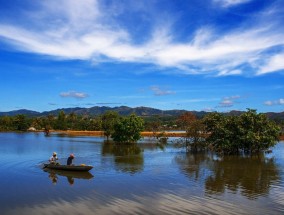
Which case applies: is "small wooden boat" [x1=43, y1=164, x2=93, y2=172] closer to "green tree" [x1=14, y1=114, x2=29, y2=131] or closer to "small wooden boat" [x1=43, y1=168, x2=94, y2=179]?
"small wooden boat" [x1=43, y1=168, x2=94, y2=179]

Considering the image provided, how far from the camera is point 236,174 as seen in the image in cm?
3925

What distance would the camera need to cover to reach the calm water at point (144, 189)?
23.8m

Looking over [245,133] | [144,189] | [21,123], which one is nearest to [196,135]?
[245,133]

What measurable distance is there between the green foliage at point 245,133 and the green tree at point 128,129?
30217mm

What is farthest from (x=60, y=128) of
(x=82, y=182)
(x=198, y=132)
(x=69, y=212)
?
(x=69, y=212)

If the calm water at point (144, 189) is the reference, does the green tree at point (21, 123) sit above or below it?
above

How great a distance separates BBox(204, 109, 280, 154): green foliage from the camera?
5503 cm

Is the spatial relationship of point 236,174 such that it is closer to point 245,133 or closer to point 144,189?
point 144,189

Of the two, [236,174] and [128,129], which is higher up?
[128,129]

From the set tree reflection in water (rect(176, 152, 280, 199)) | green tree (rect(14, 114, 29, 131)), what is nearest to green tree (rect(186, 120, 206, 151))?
tree reflection in water (rect(176, 152, 280, 199))

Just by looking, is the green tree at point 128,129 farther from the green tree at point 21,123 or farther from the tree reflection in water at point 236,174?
the green tree at point 21,123

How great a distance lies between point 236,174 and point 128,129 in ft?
159

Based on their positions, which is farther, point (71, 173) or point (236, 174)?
point (236, 174)

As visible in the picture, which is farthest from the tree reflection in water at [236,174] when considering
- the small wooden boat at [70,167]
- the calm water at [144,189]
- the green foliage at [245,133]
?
the small wooden boat at [70,167]
